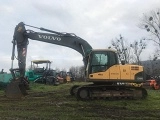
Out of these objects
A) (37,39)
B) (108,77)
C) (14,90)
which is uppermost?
(37,39)

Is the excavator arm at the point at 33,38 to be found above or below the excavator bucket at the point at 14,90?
above

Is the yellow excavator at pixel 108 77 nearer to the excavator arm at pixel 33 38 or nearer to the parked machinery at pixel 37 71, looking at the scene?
the excavator arm at pixel 33 38

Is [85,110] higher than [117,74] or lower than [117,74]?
Result: lower

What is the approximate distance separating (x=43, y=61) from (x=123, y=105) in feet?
70.4

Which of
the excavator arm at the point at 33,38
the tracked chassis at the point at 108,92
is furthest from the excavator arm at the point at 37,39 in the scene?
the tracked chassis at the point at 108,92

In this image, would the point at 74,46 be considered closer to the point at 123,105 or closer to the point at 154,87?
the point at 123,105

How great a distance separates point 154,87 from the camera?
3005cm

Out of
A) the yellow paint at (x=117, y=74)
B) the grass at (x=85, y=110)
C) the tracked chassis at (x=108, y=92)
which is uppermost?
the yellow paint at (x=117, y=74)

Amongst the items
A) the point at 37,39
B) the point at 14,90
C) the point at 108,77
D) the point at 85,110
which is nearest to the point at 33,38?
the point at 37,39

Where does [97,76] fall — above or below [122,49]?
below

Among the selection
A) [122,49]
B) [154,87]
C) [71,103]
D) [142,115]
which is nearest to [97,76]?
[71,103]

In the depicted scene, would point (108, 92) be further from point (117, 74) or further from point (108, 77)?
point (117, 74)

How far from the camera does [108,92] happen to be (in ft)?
57.9

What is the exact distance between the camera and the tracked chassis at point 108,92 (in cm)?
1756
